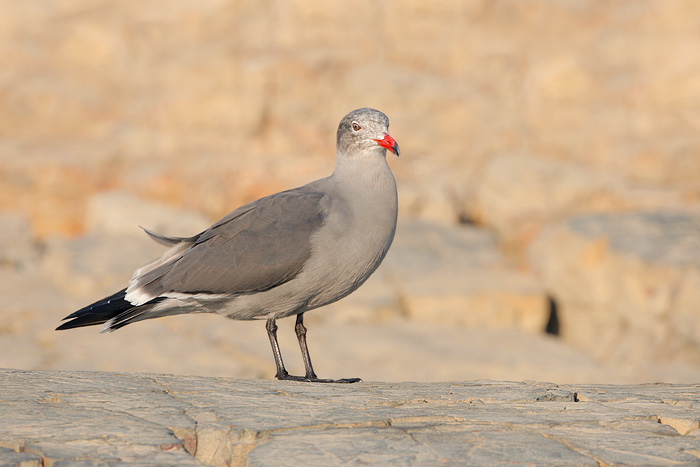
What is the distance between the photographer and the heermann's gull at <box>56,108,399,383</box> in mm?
5797

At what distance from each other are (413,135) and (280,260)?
1274 centimetres

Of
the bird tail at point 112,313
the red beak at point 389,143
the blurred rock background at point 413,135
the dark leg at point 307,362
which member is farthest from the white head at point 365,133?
the blurred rock background at point 413,135

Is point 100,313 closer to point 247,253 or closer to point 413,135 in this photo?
point 247,253

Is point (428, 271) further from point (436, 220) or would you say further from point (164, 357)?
point (164, 357)

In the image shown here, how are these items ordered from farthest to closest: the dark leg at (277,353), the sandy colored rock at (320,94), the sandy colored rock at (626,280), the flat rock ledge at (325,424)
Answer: the sandy colored rock at (320,94)
the sandy colored rock at (626,280)
the dark leg at (277,353)
the flat rock ledge at (325,424)

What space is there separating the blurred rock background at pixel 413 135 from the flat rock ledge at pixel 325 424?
804 centimetres

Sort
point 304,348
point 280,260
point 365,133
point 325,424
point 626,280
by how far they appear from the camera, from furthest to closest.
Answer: point 626,280
point 365,133
point 304,348
point 280,260
point 325,424

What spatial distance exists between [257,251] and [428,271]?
8.04m

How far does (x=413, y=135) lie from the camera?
18.3m

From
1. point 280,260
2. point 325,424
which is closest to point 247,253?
point 280,260

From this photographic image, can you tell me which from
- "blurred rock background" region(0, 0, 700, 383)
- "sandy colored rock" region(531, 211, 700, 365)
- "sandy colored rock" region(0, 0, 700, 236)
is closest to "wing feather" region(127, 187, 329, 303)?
"blurred rock background" region(0, 0, 700, 383)

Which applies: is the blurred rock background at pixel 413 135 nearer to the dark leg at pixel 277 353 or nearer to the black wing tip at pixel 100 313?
the dark leg at pixel 277 353

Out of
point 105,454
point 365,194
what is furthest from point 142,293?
point 105,454

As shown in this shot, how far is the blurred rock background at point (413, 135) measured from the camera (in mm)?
13688
